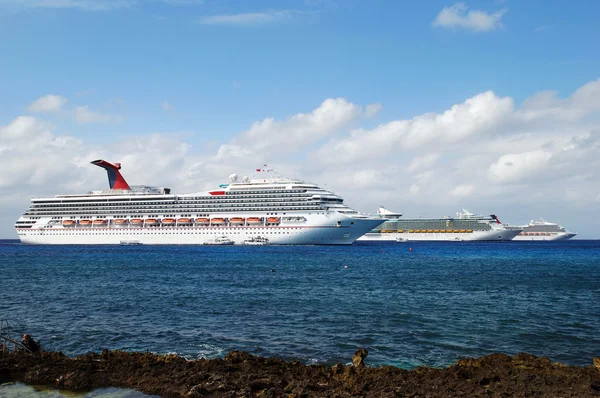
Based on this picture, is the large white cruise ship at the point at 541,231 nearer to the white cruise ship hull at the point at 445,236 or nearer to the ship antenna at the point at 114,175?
the white cruise ship hull at the point at 445,236

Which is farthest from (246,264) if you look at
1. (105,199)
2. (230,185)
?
(105,199)

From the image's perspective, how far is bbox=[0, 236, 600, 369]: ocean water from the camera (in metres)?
16.1

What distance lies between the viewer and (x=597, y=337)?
17484 mm

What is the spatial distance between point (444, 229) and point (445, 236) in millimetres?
2031

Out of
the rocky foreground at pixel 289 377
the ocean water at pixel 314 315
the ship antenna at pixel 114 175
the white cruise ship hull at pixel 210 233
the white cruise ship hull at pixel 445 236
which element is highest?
the ship antenna at pixel 114 175

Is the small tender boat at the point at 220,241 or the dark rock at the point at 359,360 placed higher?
the small tender boat at the point at 220,241

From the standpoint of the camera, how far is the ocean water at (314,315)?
52.8ft

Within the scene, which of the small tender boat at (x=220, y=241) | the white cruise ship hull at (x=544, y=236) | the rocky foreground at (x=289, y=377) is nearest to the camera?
the rocky foreground at (x=289, y=377)

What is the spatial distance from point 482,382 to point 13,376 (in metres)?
12.0

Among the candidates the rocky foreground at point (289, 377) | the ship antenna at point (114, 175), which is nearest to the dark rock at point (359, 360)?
the rocky foreground at point (289, 377)

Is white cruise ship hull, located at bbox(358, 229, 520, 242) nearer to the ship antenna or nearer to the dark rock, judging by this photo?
the ship antenna

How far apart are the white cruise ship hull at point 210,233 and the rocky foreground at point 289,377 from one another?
6805cm

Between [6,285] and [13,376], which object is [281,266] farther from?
[13,376]

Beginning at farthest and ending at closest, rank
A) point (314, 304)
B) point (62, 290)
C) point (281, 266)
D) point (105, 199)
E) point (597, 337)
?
point (105, 199)
point (281, 266)
point (62, 290)
point (314, 304)
point (597, 337)
